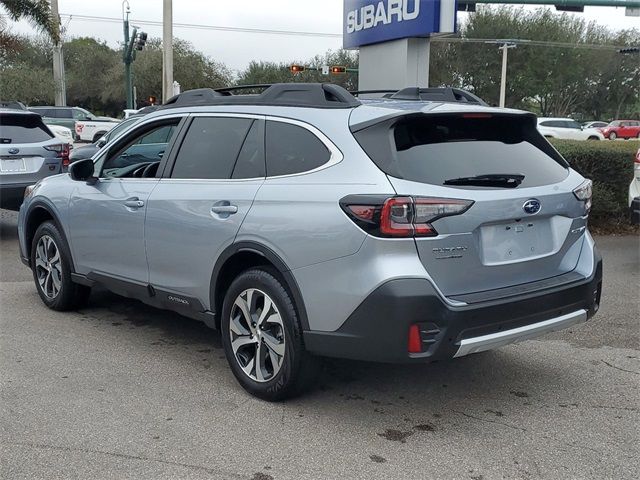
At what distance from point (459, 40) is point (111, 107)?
30.2 metres

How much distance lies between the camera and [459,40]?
48.7 m

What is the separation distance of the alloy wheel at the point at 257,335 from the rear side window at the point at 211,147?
0.85 m

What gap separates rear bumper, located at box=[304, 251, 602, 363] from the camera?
340cm

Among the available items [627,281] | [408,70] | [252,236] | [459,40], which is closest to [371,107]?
[252,236]

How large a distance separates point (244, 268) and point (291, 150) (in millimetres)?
779

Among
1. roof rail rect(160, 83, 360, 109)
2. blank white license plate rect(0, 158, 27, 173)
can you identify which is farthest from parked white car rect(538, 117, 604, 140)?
roof rail rect(160, 83, 360, 109)

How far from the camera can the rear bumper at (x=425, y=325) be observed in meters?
3.40

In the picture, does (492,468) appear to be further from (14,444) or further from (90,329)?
(90,329)

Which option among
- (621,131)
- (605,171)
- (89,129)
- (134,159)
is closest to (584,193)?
(134,159)

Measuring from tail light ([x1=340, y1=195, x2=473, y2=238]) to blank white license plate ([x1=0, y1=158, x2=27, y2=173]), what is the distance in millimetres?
6822

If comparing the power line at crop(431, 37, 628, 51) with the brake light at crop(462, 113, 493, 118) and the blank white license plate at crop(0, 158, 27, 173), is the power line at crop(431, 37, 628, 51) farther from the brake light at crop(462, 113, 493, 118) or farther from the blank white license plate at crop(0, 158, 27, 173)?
the brake light at crop(462, 113, 493, 118)

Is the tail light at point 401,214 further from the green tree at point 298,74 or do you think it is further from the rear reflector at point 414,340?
the green tree at point 298,74

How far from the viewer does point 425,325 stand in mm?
3432

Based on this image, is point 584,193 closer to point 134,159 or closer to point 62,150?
point 134,159
